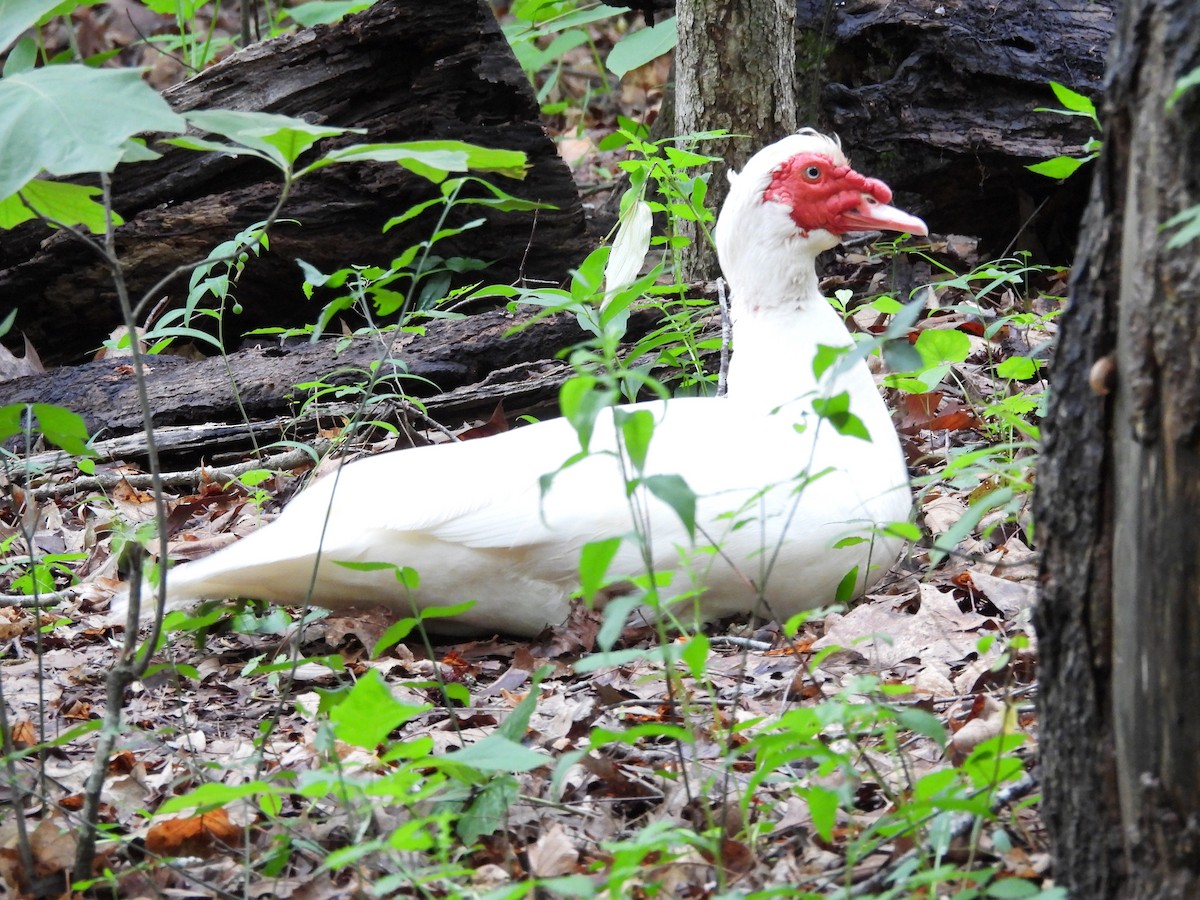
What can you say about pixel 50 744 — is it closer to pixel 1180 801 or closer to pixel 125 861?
pixel 125 861

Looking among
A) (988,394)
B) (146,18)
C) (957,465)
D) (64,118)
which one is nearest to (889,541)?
(957,465)

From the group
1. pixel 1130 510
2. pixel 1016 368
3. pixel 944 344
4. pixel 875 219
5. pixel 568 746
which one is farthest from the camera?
pixel 875 219

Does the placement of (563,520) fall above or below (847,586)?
above

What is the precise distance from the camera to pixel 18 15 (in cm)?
183

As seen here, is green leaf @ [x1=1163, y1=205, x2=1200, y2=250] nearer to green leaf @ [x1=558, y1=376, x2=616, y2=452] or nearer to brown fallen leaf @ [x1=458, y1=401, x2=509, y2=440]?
green leaf @ [x1=558, y1=376, x2=616, y2=452]

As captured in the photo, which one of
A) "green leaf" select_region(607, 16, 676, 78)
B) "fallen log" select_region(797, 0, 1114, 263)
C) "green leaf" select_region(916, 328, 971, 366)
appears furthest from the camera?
"green leaf" select_region(607, 16, 676, 78)

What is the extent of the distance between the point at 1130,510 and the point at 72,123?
4.56ft

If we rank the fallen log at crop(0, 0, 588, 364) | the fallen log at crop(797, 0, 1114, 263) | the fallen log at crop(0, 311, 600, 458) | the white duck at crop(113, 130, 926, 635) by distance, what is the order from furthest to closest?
the fallen log at crop(797, 0, 1114, 263)
the fallen log at crop(0, 0, 588, 364)
the fallen log at crop(0, 311, 600, 458)
the white duck at crop(113, 130, 926, 635)

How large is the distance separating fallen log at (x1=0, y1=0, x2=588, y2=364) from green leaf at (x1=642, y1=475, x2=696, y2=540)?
351 centimetres

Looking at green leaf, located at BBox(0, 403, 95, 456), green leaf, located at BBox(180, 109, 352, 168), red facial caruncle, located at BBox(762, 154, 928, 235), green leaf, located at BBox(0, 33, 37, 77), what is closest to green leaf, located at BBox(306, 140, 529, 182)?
green leaf, located at BBox(180, 109, 352, 168)

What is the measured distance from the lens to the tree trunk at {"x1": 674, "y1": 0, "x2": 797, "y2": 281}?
4.68m

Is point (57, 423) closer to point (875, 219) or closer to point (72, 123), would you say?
point (72, 123)

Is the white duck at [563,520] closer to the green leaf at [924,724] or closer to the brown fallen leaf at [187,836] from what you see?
the brown fallen leaf at [187,836]

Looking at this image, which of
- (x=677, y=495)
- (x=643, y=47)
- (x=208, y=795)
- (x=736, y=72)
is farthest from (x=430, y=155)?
(x=643, y=47)
